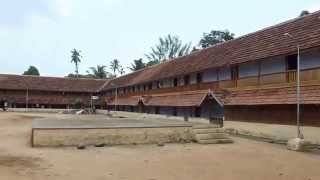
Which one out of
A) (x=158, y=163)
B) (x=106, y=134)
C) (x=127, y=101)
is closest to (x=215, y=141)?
(x=106, y=134)

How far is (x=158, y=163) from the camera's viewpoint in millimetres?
14906

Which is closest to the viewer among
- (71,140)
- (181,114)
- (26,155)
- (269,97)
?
(26,155)

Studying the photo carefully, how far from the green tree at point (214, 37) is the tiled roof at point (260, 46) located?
3699cm

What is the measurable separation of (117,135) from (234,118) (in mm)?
8754

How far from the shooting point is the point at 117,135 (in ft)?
67.7

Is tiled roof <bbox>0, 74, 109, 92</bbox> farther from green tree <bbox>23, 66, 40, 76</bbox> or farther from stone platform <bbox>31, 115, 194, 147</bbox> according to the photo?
stone platform <bbox>31, 115, 194, 147</bbox>

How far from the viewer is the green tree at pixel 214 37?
246 feet

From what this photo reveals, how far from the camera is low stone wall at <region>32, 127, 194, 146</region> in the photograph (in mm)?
19219

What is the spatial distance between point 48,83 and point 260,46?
158ft

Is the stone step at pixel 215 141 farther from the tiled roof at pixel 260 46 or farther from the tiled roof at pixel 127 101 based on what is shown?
the tiled roof at pixel 127 101

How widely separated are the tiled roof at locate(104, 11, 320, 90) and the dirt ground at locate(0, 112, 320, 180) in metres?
5.48

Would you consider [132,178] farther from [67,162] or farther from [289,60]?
[289,60]

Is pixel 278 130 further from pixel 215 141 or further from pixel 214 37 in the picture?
pixel 214 37

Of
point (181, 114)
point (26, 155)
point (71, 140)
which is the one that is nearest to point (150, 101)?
point (181, 114)
